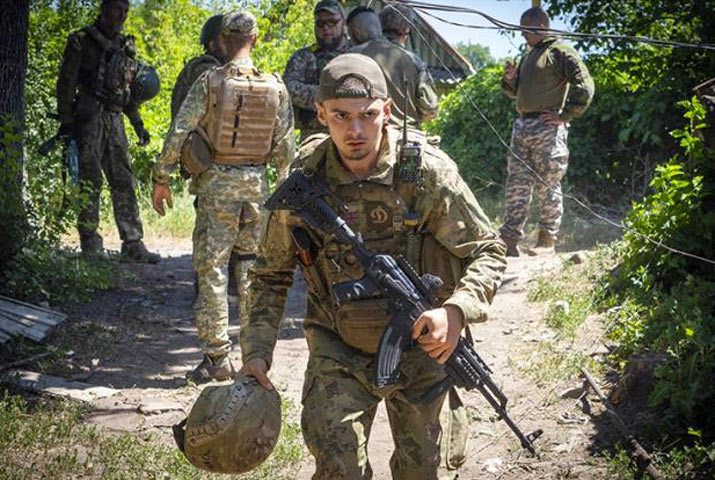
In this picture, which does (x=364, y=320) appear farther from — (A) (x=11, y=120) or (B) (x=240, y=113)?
(A) (x=11, y=120)

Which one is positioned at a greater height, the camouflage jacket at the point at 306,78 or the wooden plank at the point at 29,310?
the camouflage jacket at the point at 306,78

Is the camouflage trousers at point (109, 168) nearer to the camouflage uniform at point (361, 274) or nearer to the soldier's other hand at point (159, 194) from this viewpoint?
the soldier's other hand at point (159, 194)

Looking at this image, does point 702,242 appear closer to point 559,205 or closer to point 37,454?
point 559,205

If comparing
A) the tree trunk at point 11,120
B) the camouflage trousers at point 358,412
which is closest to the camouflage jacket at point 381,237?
the camouflage trousers at point 358,412

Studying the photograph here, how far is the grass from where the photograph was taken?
4566mm

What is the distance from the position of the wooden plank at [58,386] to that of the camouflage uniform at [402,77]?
3.06 metres

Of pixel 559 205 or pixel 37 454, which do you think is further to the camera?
pixel 559 205

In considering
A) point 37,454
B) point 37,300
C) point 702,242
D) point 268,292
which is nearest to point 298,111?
point 37,300

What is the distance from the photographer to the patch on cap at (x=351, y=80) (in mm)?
3418

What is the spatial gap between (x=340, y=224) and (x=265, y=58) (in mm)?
11486

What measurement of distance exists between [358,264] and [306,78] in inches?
188

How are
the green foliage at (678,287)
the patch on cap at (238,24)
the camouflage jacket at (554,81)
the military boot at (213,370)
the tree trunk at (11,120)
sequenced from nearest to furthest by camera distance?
the green foliage at (678,287), the patch on cap at (238,24), the military boot at (213,370), the tree trunk at (11,120), the camouflage jacket at (554,81)

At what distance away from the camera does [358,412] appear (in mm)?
3373

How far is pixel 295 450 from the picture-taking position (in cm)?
494
